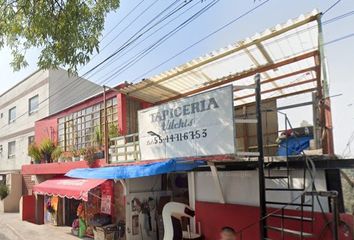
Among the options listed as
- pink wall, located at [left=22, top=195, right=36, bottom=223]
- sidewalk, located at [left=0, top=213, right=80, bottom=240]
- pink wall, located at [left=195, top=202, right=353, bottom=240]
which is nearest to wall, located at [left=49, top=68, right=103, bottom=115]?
pink wall, located at [left=22, top=195, right=36, bottom=223]

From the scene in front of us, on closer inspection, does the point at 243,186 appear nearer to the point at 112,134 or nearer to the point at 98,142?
the point at 112,134

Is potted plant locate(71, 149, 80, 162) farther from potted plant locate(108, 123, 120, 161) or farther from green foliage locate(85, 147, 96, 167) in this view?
potted plant locate(108, 123, 120, 161)

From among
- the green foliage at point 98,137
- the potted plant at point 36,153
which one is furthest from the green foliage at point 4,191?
the green foliage at point 98,137

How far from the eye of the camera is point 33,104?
30828 millimetres

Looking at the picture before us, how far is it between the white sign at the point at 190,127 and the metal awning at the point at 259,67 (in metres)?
0.62

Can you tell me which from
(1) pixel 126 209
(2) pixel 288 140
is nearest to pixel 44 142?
(1) pixel 126 209

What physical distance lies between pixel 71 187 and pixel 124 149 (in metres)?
4.26

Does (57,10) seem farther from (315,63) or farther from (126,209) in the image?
(126,209)

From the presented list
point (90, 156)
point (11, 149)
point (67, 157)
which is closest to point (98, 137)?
point (90, 156)

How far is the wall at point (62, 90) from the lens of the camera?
28.2 metres

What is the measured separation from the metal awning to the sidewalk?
815 centimetres

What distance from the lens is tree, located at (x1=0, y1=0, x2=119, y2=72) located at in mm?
7273

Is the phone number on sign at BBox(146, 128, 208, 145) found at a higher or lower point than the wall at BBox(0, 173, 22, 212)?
higher

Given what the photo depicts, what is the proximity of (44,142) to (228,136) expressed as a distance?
51.4 feet
